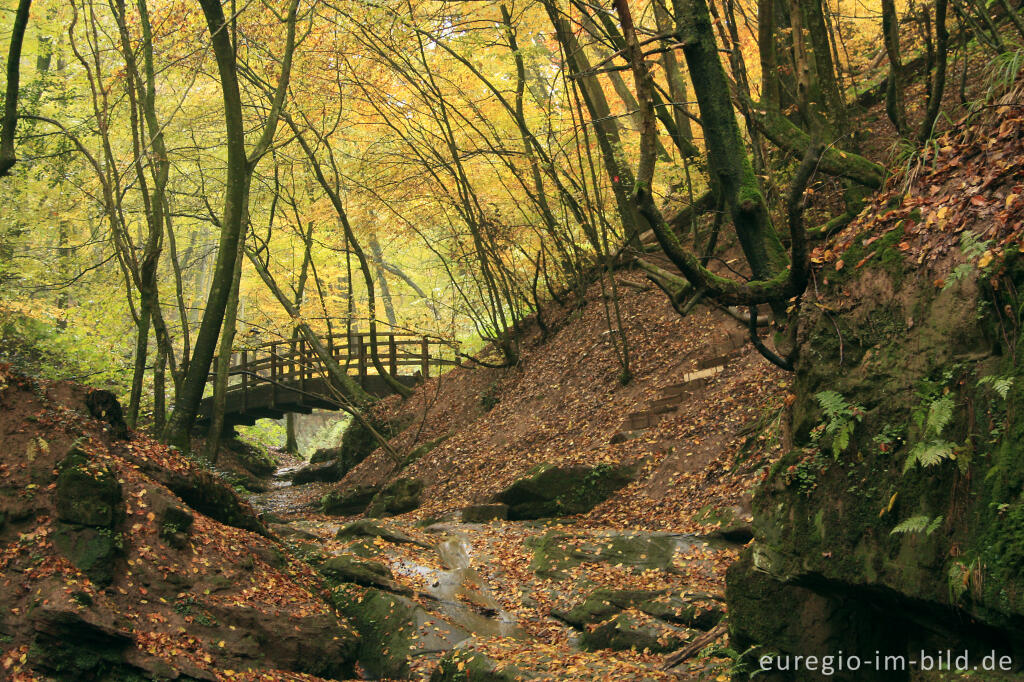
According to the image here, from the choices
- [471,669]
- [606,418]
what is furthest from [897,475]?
[606,418]

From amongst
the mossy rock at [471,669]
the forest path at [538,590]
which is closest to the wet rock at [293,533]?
the forest path at [538,590]

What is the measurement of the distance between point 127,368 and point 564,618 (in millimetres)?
12668

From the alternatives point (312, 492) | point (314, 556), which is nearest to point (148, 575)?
point (314, 556)

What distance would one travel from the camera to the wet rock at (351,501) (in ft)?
Result: 49.0

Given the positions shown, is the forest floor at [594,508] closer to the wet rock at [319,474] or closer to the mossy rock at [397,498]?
the mossy rock at [397,498]

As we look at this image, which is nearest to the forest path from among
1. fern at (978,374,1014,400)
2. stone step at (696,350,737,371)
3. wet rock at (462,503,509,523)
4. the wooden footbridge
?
wet rock at (462,503,509,523)

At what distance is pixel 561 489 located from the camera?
1052 cm

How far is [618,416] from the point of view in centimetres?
1176

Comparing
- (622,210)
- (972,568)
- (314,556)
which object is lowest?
(314,556)

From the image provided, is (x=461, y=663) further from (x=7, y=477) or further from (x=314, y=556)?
(x=7, y=477)

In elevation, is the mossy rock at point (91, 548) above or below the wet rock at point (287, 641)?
above

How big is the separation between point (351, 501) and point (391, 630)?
847 cm

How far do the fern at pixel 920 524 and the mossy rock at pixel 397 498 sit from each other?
10.6 meters

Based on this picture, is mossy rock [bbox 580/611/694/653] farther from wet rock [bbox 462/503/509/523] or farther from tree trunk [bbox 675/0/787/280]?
wet rock [bbox 462/503/509/523]
